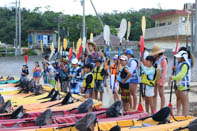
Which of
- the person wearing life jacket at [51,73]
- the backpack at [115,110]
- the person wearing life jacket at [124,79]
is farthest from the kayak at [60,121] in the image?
the person wearing life jacket at [51,73]

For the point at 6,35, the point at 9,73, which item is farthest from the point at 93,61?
the point at 6,35

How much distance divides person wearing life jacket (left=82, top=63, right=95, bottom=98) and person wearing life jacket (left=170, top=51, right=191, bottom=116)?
6.16 feet

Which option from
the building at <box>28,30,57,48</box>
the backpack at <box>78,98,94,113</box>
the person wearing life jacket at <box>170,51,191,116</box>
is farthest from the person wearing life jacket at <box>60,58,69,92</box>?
the building at <box>28,30,57,48</box>

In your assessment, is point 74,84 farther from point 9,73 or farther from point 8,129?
point 9,73

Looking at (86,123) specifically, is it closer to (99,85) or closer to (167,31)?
(99,85)

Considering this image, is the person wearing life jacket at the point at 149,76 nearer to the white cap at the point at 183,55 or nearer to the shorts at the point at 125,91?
the white cap at the point at 183,55

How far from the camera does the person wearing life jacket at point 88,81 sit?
611 centimetres

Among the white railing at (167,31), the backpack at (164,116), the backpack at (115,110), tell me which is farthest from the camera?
the white railing at (167,31)

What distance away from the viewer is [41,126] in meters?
3.85

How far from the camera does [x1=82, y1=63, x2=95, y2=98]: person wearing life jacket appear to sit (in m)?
6.11

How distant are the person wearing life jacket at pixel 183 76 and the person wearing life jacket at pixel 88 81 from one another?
6.16 feet

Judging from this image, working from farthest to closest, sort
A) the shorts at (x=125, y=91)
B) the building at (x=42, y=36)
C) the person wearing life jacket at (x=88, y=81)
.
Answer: the building at (x=42, y=36), the person wearing life jacket at (x=88, y=81), the shorts at (x=125, y=91)

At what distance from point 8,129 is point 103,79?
315 cm

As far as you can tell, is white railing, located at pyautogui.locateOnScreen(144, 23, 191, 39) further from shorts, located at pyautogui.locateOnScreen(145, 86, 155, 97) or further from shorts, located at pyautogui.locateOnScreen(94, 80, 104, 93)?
shorts, located at pyautogui.locateOnScreen(145, 86, 155, 97)
